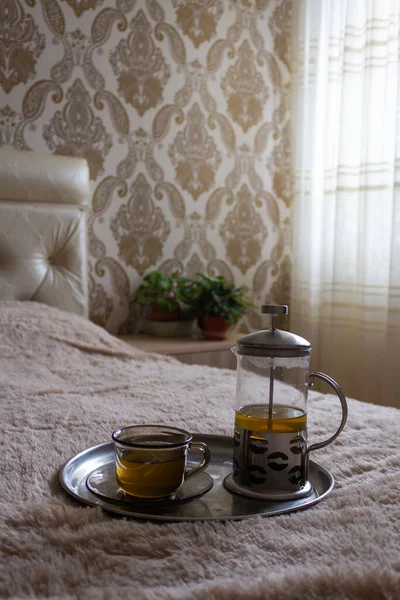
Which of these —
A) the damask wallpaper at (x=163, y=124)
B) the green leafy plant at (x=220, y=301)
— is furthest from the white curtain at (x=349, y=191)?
the green leafy plant at (x=220, y=301)

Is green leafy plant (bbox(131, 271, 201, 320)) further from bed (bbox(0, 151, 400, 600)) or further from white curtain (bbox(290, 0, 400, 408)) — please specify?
bed (bbox(0, 151, 400, 600))

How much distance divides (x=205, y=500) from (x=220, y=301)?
79.5 inches

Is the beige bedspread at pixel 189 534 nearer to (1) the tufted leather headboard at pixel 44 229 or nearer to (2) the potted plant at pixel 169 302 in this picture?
(1) the tufted leather headboard at pixel 44 229

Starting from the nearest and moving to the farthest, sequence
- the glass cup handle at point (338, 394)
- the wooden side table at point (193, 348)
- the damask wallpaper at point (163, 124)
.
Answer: the glass cup handle at point (338, 394) → the wooden side table at point (193, 348) → the damask wallpaper at point (163, 124)

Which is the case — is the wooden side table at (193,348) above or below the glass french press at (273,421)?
below

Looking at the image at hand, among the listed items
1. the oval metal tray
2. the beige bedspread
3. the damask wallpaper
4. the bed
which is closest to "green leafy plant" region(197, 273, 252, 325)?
the damask wallpaper

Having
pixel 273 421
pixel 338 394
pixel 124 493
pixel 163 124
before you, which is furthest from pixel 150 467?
pixel 163 124

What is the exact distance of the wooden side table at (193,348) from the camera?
2520 millimetres

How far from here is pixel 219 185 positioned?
317 centimetres

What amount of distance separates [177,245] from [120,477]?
2369 mm

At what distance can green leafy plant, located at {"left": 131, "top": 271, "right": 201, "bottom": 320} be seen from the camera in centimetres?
278

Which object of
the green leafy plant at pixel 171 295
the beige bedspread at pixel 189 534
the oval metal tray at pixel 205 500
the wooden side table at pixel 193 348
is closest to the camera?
the beige bedspread at pixel 189 534

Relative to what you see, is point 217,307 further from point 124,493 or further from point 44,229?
point 124,493

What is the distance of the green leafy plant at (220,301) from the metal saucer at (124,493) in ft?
6.26
